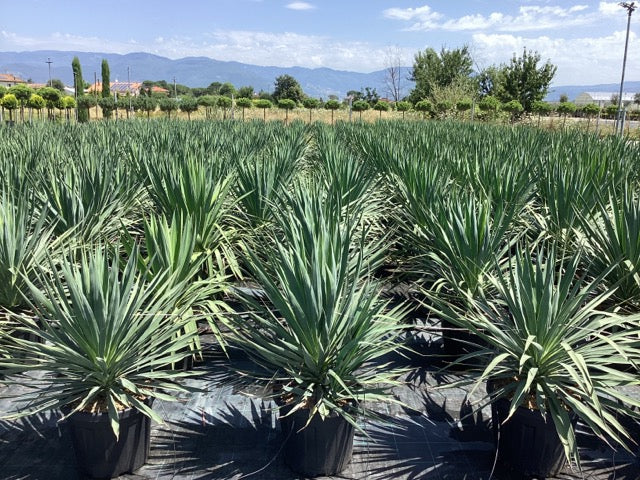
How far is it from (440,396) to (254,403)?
3.64 ft

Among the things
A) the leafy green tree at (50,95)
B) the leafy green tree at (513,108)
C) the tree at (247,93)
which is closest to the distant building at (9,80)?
the tree at (247,93)

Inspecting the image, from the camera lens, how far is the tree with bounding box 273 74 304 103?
207ft

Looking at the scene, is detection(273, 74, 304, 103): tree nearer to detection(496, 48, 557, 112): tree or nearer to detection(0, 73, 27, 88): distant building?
detection(496, 48, 557, 112): tree

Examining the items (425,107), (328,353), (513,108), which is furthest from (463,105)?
(328,353)

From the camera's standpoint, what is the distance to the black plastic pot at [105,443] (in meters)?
2.30

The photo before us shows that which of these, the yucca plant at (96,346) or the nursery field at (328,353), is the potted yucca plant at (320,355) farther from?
the yucca plant at (96,346)

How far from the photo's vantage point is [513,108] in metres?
28.0

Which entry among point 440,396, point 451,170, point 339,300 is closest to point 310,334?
point 339,300

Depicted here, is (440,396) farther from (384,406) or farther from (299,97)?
(299,97)

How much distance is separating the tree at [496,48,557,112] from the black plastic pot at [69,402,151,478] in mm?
41150

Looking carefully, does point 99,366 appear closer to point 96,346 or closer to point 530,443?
point 96,346

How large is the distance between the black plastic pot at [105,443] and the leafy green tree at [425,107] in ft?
90.7

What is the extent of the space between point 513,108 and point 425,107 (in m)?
4.54

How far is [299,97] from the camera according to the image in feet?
211
